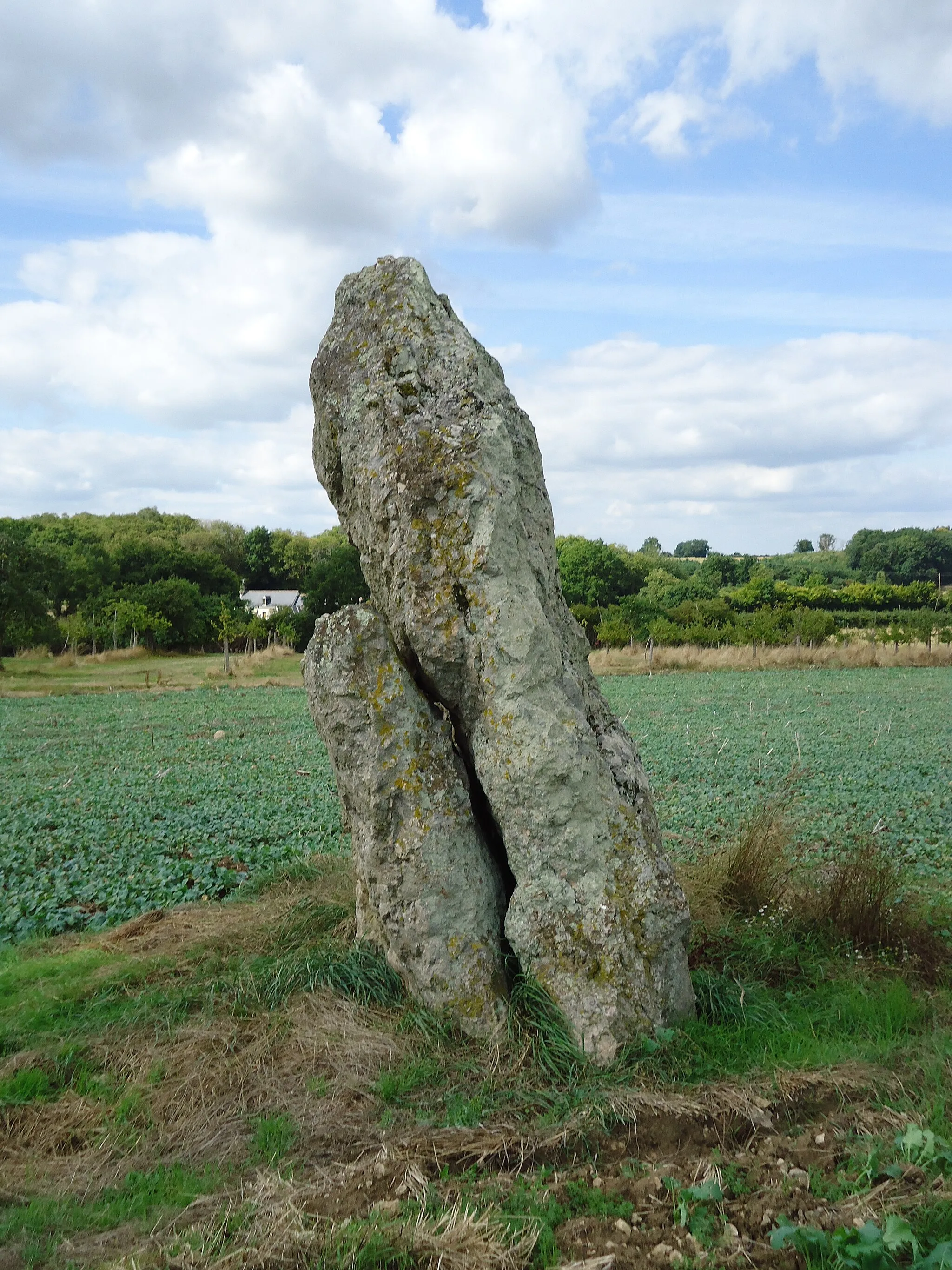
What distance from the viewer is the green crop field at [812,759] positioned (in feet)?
37.9

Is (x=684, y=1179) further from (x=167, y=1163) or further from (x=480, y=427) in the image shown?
(x=480, y=427)

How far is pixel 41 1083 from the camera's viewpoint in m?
5.31

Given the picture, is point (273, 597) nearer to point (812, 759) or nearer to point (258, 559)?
point (258, 559)

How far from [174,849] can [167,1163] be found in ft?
22.0

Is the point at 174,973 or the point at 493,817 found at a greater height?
the point at 493,817

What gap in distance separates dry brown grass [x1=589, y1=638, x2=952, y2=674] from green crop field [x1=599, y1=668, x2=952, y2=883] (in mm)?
9415

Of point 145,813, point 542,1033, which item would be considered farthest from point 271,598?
point 542,1033

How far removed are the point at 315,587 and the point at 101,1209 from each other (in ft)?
199

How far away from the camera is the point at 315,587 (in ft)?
209

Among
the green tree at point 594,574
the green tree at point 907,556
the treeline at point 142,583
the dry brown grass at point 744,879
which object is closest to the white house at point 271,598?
the treeline at point 142,583

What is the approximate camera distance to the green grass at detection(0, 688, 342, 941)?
30.5 feet

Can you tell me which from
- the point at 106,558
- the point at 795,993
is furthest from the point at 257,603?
the point at 795,993

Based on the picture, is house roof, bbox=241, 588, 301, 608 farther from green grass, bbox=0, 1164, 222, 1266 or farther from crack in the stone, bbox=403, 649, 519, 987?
green grass, bbox=0, 1164, 222, 1266

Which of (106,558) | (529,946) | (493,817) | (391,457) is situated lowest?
(529,946)
